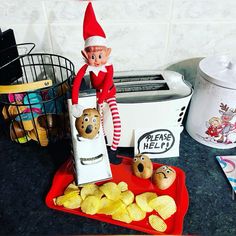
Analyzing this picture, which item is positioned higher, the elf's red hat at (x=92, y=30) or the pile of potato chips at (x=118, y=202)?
the elf's red hat at (x=92, y=30)

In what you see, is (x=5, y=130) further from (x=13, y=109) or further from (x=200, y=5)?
(x=200, y=5)

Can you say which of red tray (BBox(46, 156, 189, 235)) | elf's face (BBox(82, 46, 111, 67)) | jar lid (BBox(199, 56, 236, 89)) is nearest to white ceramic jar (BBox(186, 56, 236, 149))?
jar lid (BBox(199, 56, 236, 89))

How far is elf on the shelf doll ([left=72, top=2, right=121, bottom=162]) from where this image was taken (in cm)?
42

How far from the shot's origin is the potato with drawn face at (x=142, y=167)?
1.71 ft

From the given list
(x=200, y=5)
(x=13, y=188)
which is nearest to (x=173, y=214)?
(x=13, y=188)

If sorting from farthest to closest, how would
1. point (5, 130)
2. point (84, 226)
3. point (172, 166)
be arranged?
1. point (5, 130)
2. point (172, 166)
3. point (84, 226)

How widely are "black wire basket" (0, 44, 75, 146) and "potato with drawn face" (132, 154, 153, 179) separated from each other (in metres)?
0.20

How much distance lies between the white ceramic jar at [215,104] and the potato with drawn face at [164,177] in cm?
14

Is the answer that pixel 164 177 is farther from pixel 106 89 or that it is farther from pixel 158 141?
pixel 106 89

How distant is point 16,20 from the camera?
2.01 feet

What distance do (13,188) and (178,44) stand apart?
0.52 metres

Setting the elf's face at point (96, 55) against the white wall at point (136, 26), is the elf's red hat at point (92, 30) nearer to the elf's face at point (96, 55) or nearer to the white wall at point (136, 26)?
the elf's face at point (96, 55)

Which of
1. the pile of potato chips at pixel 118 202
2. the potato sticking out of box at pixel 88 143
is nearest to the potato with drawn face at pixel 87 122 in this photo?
the potato sticking out of box at pixel 88 143

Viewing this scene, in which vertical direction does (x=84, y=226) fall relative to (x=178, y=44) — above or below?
below
